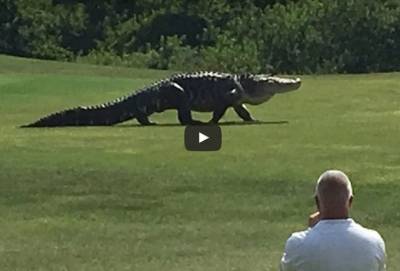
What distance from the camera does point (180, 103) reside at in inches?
775

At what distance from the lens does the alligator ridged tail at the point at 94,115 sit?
1891 cm

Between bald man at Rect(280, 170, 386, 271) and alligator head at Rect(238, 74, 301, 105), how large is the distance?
1469 cm

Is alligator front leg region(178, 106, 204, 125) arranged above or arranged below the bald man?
below

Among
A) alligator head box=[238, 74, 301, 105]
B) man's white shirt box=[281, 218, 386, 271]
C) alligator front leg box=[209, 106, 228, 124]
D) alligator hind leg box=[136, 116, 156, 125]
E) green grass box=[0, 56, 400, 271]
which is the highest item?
man's white shirt box=[281, 218, 386, 271]

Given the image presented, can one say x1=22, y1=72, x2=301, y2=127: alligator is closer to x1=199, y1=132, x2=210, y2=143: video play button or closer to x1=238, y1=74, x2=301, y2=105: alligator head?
x1=238, y1=74, x2=301, y2=105: alligator head

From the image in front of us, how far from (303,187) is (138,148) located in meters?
3.82

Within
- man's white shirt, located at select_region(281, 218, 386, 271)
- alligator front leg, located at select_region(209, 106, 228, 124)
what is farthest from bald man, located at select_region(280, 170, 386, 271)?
alligator front leg, located at select_region(209, 106, 228, 124)

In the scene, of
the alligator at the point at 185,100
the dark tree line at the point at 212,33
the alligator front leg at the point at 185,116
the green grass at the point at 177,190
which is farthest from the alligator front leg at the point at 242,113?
the dark tree line at the point at 212,33

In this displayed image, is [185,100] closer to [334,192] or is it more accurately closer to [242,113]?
[242,113]

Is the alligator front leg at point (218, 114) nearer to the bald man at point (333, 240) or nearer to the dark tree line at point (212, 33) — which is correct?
the bald man at point (333, 240)

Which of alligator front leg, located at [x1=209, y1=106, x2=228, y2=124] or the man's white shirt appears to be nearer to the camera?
the man's white shirt

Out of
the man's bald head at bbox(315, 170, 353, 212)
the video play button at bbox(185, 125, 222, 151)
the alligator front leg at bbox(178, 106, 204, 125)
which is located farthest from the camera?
the alligator front leg at bbox(178, 106, 204, 125)

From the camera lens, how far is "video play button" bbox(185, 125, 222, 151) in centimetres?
1593

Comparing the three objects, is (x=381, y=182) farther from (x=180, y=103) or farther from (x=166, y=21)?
(x=166, y=21)
